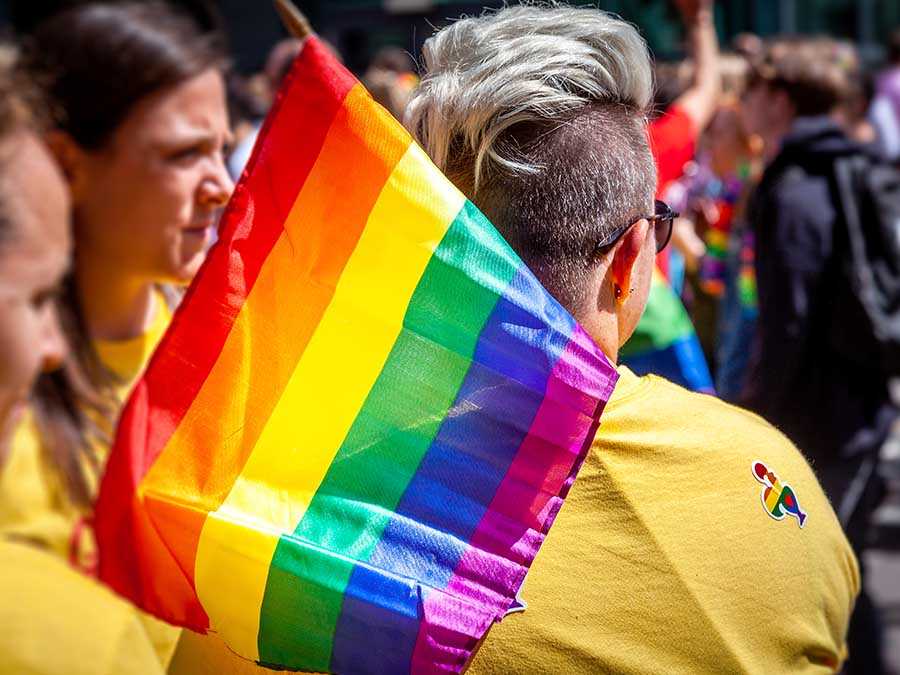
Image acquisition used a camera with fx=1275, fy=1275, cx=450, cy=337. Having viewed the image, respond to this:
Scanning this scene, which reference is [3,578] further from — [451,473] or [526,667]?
[526,667]

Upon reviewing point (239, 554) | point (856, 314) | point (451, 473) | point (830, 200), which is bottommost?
point (856, 314)

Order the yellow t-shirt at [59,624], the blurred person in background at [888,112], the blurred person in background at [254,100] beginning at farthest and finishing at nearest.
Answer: the blurred person in background at [888,112], the blurred person in background at [254,100], the yellow t-shirt at [59,624]

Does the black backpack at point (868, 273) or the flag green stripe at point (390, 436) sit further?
the black backpack at point (868, 273)

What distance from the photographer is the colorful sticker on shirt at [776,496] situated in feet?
5.44

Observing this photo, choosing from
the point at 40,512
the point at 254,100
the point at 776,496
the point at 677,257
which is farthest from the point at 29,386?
the point at 677,257

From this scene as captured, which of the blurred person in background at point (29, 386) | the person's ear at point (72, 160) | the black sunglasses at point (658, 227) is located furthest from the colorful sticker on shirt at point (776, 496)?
the person's ear at point (72, 160)

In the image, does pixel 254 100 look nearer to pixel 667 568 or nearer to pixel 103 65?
pixel 103 65

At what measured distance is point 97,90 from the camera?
84.5 inches

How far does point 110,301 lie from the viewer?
221 centimetres

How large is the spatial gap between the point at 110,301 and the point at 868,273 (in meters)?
2.47

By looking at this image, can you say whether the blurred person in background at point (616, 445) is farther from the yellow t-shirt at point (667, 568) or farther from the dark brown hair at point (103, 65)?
the dark brown hair at point (103, 65)

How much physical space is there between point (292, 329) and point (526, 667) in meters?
A: 0.51

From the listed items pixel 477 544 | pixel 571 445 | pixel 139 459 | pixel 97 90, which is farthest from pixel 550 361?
pixel 97 90

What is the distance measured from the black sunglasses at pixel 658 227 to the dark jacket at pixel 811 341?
2104 millimetres
